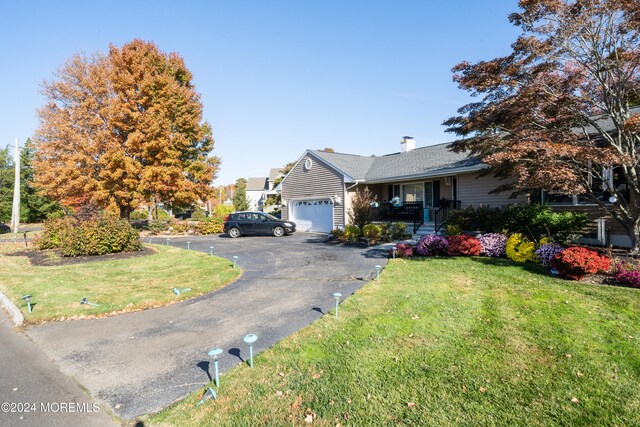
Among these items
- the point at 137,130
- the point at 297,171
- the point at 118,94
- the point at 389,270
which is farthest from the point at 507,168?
the point at 118,94

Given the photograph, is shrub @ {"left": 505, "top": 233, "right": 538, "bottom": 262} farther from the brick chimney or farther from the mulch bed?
the brick chimney

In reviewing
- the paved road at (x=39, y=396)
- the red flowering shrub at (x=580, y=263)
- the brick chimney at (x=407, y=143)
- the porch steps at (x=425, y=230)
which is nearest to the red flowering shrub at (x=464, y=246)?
the red flowering shrub at (x=580, y=263)

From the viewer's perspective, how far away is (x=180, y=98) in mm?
24297

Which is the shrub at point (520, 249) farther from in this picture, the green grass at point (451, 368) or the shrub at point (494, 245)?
the green grass at point (451, 368)

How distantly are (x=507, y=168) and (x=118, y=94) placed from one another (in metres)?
23.0

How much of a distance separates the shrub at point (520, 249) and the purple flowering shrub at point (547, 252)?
1.30ft

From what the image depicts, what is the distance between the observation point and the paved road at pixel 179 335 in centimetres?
373

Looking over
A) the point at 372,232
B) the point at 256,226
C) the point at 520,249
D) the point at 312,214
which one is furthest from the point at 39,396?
the point at 312,214

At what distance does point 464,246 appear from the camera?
10.5 m

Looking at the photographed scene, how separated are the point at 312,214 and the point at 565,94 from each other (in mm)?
15913

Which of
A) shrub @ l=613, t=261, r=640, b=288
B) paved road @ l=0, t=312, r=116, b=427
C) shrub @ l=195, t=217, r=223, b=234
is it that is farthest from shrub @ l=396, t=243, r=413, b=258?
shrub @ l=195, t=217, r=223, b=234

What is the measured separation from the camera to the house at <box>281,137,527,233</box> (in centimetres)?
1523

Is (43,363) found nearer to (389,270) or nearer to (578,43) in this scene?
(389,270)

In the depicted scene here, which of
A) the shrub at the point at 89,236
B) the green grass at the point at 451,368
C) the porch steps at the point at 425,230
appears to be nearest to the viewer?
the green grass at the point at 451,368
